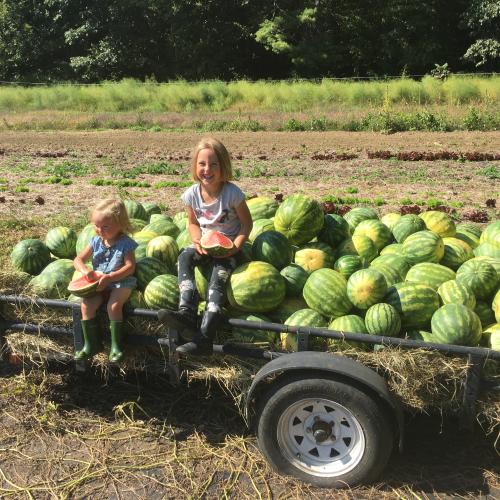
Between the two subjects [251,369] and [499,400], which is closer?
[499,400]

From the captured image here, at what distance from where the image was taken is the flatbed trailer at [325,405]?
10.3 feet

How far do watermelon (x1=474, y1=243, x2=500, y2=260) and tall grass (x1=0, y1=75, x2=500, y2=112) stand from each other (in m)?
20.7

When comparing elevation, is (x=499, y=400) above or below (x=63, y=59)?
below

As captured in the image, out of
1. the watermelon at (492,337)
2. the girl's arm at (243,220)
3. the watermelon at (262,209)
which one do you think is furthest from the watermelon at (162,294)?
the watermelon at (492,337)

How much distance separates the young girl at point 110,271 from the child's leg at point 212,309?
21.1 inches

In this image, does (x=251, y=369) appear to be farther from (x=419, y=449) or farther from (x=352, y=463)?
(x=419, y=449)

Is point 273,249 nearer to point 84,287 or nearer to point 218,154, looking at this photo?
point 218,154

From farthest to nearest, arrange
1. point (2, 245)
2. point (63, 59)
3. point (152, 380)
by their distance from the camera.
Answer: point (63, 59), point (2, 245), point (152, 380)

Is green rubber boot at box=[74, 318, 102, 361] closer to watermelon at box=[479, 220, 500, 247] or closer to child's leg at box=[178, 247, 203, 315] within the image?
child's leg at box=[178, 247, 203, 315]

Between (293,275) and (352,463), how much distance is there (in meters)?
1.32

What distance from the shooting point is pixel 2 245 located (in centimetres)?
668

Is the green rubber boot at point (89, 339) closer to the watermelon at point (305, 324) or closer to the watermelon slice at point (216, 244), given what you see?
the watermelon slice at point (216, 244)

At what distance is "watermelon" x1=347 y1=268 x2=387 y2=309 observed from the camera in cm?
368

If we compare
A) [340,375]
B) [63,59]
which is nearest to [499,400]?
[340,375]
